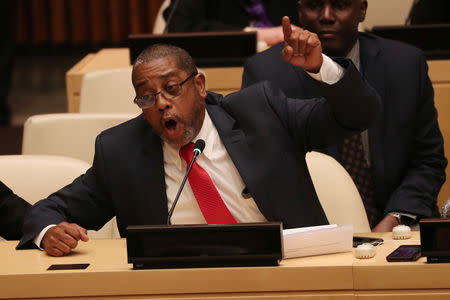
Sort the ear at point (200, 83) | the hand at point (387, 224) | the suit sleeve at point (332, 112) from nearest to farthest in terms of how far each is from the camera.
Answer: the suit sleeve at point (332, 112) → the ear at point (200, 83) → the hand at point (387, 224)

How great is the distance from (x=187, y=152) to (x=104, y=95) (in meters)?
1.61

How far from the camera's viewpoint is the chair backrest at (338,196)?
118 inches

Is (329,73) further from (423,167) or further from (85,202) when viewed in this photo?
(423,167)

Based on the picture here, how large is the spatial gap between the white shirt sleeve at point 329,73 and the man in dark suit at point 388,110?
0.81 metres

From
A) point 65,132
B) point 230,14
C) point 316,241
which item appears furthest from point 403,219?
point 230,14

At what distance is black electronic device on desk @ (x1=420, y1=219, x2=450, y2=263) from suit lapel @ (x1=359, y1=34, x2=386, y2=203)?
1.34m

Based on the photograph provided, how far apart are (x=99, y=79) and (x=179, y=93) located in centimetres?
163

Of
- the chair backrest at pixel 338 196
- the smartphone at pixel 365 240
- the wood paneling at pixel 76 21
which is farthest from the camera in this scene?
the wood paneling at pixel 76 21

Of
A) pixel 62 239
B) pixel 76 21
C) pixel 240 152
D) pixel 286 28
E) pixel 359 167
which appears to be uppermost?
pixel 286 28

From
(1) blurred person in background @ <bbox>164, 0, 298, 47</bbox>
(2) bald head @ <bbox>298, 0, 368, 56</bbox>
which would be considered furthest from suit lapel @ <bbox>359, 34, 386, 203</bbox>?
(1) blurred person in background @ <bbox>164, 0, 298, 47</bbox>

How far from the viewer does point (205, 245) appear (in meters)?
2.18

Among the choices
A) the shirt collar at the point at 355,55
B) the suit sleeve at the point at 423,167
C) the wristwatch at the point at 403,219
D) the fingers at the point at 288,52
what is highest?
the fingers at the point at 288,52

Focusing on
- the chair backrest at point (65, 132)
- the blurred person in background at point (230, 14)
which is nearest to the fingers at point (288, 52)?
the chair backrest at point (65, 132)

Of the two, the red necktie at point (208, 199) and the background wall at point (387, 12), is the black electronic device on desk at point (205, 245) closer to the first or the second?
the red necktie at point (208, 199)
